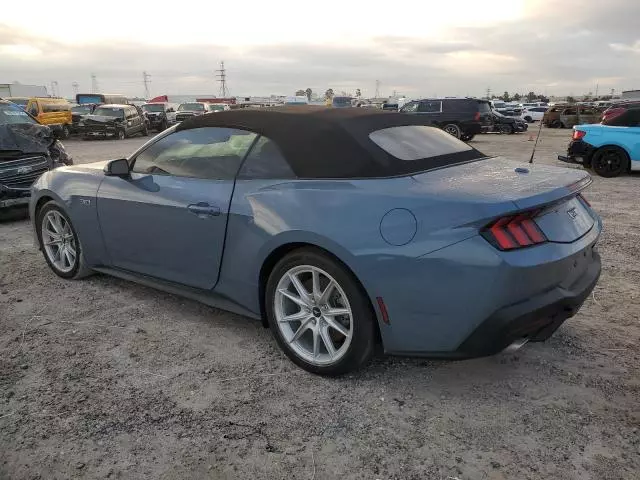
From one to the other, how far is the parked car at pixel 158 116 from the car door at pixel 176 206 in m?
28.4

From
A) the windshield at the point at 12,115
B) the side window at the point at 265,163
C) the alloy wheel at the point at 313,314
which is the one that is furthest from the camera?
the windshield at the point at 12,115

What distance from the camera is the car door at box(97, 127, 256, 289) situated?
3.39m

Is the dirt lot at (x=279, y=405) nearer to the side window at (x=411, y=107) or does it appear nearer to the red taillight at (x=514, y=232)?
the red taillight at (x=514, y=232)

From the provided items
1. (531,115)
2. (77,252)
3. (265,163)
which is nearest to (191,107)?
(531,115)

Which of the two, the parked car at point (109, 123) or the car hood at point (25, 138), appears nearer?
the car hood at point (25, 138)

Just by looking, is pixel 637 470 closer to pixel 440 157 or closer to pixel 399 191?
pixel 399 191

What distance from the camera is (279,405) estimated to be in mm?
2789

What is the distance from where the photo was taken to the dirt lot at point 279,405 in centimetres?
234

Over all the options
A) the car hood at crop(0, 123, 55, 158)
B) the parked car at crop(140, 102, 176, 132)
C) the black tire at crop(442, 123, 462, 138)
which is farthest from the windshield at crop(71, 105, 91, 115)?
the car hood at crop(0, 123, 55, 158)

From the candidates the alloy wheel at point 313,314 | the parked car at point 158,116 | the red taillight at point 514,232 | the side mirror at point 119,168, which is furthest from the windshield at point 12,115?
the parked car at point 158,116

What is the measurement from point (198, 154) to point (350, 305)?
160 centimetres

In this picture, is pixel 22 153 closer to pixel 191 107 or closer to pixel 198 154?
pixel 198 154

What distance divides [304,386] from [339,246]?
0.84m

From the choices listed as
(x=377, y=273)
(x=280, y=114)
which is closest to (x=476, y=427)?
(x=377, y=273)
